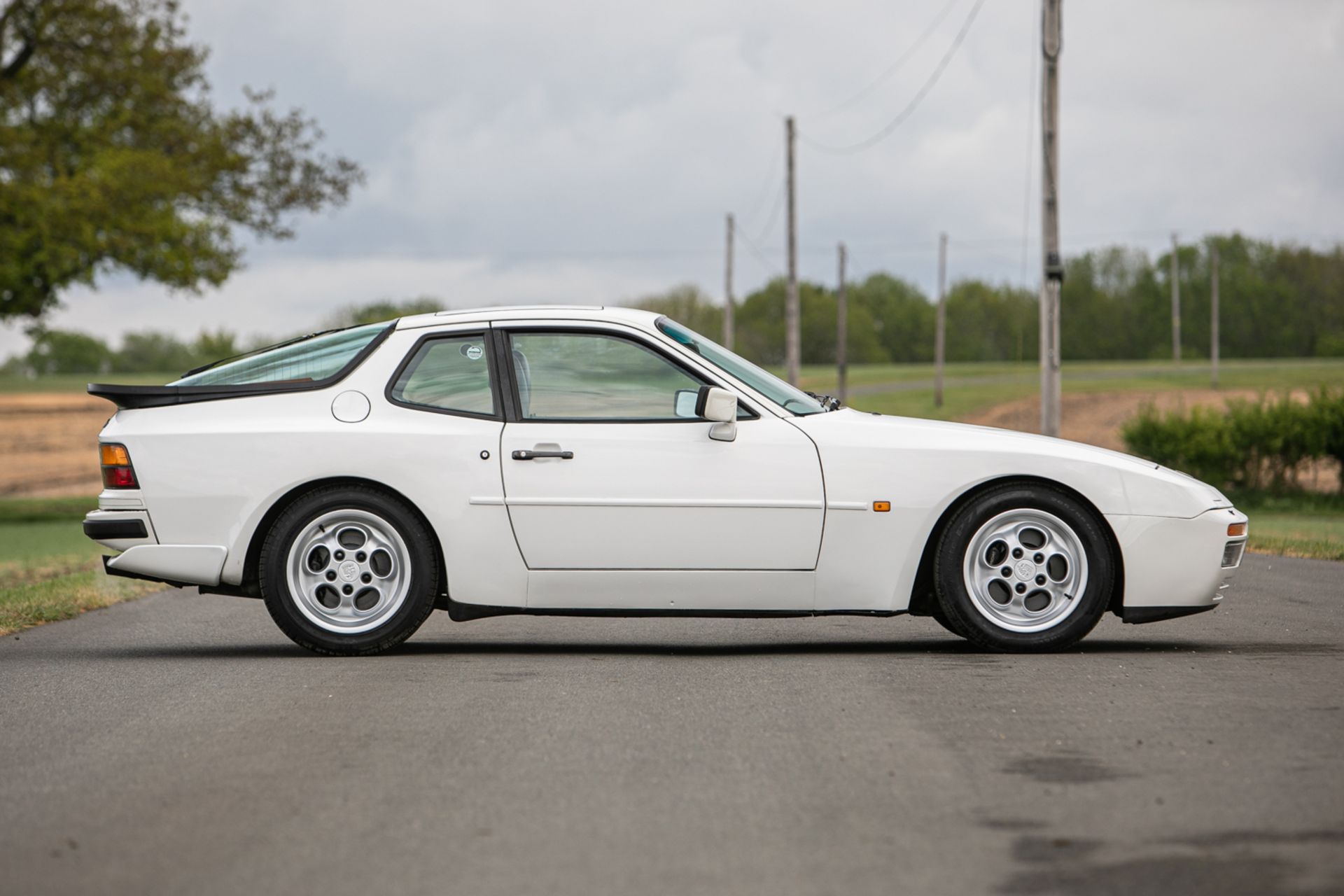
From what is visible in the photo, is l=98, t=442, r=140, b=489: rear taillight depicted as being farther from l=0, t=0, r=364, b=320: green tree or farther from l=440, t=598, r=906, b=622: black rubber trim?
l=0, t=0, r=364, b=320: green tree

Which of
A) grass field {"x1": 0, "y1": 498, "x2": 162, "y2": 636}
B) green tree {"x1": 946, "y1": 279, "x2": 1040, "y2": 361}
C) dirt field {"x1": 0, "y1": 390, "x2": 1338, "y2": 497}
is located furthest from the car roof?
green tree {"x1": 946, "y1": 279, "x2": 1040, "y2": 361}

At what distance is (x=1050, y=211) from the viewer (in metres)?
23.6

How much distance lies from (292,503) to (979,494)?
3.19 m

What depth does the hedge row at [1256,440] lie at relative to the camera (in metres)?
27.6

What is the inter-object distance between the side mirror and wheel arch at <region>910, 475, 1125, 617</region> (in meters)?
1.03

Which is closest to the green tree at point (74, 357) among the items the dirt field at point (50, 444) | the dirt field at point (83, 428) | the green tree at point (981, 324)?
the dirt field at point (50, 444)

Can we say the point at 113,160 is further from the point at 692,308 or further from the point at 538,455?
the point at 692,308

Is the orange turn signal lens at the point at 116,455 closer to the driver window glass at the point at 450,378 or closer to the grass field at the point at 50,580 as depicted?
the driver window glass at the point at 450,378

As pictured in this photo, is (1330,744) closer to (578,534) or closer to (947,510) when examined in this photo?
(947,510)

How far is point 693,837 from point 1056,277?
20.2m

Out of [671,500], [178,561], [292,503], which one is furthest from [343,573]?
[671,500]

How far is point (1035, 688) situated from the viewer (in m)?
6.23

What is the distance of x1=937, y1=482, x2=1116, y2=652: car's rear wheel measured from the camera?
7152 millimetres

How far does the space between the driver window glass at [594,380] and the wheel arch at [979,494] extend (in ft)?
4.19
